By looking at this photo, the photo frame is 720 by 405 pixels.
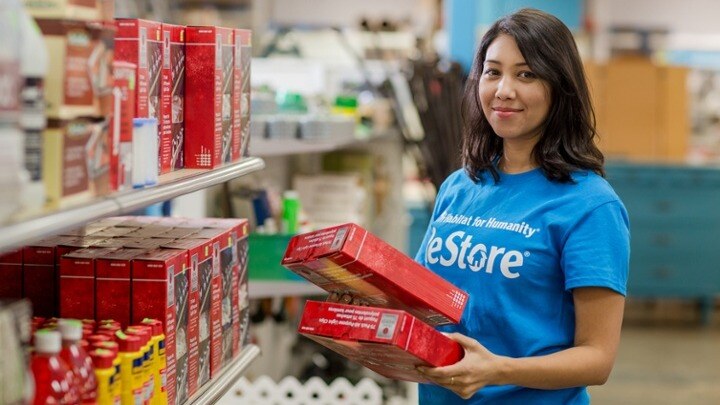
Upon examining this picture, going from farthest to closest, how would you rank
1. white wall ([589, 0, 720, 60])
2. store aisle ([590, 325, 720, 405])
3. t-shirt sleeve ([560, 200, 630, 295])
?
white wall ([589, 0, 720, 60]) → store aisle ([590, 325, 720, 405]) → t-shirt sleeve ([560, 200, 630, 295])

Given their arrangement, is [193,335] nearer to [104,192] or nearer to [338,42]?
[104,192]

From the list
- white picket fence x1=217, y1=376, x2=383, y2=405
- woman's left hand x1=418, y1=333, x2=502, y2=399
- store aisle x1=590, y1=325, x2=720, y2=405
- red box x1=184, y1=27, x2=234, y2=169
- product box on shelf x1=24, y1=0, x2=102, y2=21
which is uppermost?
product box on shelf x1=24, y1=0, x2=102, y2=21

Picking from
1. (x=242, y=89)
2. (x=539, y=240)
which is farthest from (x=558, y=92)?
(x=242, y=89)

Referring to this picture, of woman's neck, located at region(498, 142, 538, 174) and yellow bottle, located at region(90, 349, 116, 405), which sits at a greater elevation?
woman's neck, located at region(498, 142, 538, 174)

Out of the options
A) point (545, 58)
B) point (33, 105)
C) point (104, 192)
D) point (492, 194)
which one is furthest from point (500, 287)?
point (33, 105)

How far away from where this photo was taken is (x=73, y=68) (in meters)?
1.55

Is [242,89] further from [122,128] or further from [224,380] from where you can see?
[122,128]

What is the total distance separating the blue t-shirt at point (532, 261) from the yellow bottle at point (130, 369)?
0.76 metres

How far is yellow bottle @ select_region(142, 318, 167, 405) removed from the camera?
2.00 m

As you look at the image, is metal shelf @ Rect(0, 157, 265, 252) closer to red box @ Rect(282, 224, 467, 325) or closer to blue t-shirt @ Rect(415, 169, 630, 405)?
red box @ Rect(282, 224, 467, 325)

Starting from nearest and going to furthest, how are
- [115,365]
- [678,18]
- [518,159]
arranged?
[115,365] → [518,159] → [678,18]

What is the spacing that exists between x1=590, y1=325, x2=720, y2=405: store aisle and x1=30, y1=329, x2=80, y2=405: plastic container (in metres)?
5.12

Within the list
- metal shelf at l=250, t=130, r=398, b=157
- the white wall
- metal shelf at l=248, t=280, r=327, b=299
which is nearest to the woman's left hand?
metal shelf at l=250, t=130, r=398, b=157

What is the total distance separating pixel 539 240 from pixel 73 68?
109 cm
